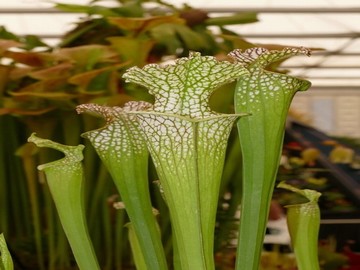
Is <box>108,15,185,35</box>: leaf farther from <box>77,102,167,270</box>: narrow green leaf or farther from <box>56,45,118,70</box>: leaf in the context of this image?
<box>77,102,167,270</box>: narrow green leaf

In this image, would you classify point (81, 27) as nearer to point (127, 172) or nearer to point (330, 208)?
point (127, 172)

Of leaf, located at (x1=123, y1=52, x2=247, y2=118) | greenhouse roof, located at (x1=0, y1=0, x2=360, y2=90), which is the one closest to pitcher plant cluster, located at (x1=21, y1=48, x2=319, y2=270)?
leaf, located at (x1=123, y1=52, x2=247, y2=118)

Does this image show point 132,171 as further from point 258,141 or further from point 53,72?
point 53,72

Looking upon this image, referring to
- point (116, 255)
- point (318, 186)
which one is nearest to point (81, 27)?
point (116, 255)

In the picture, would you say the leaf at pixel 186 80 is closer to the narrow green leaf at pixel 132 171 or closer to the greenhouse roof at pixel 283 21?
the narrow green leaf at pixel 132 171

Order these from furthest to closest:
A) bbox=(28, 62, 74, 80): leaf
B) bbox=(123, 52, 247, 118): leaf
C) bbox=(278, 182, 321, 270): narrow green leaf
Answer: bbox=(28, 62, 74, 80): leaf, bbox=(278, 182, 321, 270): narrow green leaf, bbox=(123, 52, 247, 118): leaf

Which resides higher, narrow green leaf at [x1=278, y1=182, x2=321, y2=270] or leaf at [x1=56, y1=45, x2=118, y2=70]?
leaf at [x1=56, y1=45, x2=118, y2=70]

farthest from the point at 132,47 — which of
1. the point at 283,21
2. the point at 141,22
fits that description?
the point at 283,21
